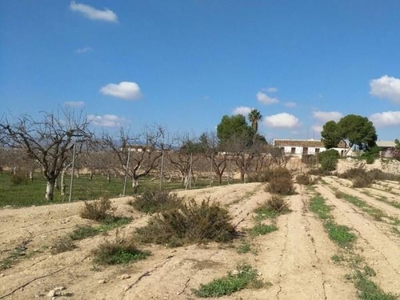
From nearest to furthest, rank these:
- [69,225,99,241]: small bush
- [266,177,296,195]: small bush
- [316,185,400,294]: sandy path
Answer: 1. [316,185,400,294]: sandy path
2. [69,225,99,241]: small bush
3. [266,177,296,195]: small bush

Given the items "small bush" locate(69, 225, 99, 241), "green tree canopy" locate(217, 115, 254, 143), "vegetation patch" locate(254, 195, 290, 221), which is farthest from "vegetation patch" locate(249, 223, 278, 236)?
"green tree canopy" locate(217, 115, 254, 143)

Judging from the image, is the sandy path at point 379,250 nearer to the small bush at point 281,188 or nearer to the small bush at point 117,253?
the small bush at point 117,253

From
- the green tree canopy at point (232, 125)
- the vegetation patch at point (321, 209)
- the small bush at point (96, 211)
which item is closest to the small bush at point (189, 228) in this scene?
the small bush at point (96, 211)

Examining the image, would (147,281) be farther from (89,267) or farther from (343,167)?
(343,167)

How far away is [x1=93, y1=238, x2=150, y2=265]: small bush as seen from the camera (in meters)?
6.70

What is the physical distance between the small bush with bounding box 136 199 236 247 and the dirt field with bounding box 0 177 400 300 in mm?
292

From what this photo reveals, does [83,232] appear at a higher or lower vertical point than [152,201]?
lower

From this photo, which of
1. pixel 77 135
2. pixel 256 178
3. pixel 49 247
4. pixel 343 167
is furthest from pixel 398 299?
pixel 343 167

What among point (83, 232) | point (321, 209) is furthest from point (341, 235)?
point (83, 232)

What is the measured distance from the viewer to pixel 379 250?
839cm

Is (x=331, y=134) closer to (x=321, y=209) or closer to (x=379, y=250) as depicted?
(x=321, y=209)

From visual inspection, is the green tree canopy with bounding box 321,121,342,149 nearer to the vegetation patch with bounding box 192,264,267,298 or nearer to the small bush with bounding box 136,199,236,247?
the small bush with bounding box 136,199,236,247

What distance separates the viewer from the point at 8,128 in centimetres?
1573

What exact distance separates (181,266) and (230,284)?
1.14 m
